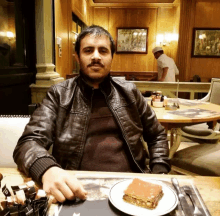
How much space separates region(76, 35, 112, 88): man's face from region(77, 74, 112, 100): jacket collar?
0.12ft

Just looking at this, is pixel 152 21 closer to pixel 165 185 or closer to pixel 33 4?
pixel 33 4

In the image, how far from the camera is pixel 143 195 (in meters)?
0.73

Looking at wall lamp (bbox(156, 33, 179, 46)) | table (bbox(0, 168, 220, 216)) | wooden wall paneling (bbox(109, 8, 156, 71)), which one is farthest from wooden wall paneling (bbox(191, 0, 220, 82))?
table (bbox(0, 168, 220, 216))

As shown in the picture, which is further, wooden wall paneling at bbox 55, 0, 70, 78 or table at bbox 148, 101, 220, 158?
wooden wall paneling at bbox 55, 0, 70, 78

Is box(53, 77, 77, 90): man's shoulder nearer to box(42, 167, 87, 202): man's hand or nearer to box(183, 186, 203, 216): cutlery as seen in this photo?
box(42, 167, 87, 202): man's hand

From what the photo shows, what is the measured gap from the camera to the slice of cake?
0.72m

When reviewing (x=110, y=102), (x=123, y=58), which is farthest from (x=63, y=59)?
(x=123, y=58)

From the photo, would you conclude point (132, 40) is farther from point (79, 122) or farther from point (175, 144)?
point (79, 122)

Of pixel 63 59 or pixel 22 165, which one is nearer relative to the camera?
pixel 22 165

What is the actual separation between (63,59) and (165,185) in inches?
162

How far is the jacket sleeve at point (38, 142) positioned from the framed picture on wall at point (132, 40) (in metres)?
8.01

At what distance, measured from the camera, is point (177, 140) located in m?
2.19

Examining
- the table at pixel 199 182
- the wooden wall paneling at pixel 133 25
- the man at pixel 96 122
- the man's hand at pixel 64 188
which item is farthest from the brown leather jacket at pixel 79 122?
the wooden wall paneling at pixel 133 25

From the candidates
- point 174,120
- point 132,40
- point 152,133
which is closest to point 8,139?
point 152,133
